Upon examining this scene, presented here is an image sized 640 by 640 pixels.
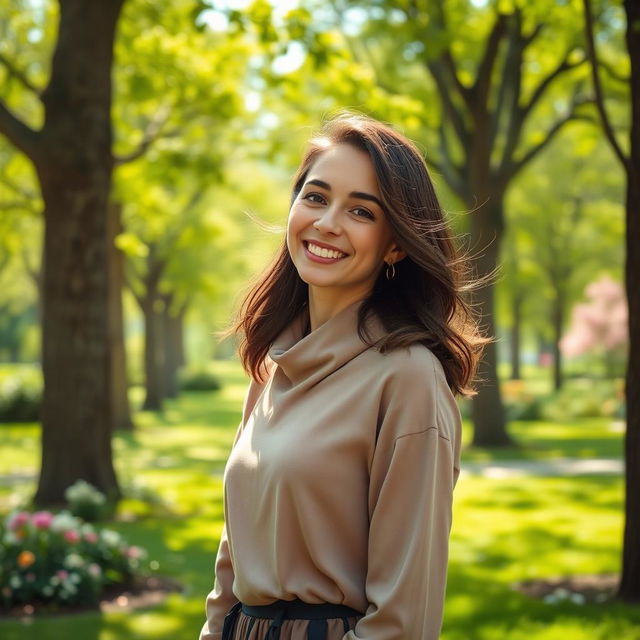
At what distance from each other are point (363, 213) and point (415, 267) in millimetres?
215

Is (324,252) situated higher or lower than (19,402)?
higher

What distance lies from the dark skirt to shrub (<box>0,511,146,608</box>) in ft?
15.7

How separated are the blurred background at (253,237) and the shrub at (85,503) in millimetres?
22

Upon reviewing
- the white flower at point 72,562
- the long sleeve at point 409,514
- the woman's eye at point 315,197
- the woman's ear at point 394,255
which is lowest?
the white flower at point 72,562

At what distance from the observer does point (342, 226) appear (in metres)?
2.68

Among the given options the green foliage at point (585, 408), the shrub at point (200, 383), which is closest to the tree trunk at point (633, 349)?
the green foliage at point (585, 408)

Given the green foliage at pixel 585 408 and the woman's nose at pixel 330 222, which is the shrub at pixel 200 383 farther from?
the woman's nose at pixel 330 222

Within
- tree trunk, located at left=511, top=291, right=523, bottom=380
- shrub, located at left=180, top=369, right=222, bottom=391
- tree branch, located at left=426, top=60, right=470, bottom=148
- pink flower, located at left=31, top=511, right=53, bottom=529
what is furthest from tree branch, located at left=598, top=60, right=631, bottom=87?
shrub, located at left=180, top=369, right=222, bottom=391

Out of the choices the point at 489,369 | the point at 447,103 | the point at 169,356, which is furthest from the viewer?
the point at 169,356

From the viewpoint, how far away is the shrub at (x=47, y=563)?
7062mm

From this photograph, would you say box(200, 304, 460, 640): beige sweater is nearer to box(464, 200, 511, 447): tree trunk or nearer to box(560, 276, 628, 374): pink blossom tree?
box(464, 200, 511, 447): tree trunk

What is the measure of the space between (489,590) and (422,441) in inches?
216

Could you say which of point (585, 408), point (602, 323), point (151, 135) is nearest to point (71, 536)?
point (151, 135)

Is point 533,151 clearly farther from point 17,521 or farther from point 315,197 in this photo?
point 315,197
